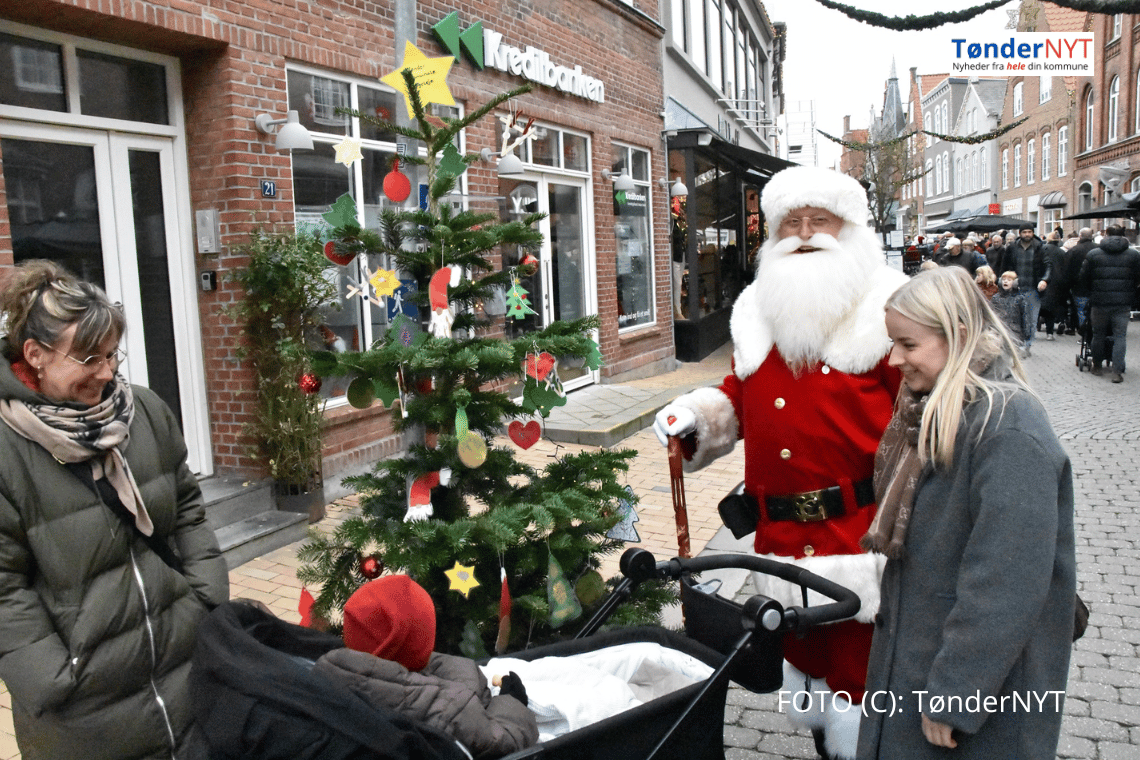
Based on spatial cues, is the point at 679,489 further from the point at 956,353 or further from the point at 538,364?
the point at 956,353

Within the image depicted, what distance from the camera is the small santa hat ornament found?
9.80 feet

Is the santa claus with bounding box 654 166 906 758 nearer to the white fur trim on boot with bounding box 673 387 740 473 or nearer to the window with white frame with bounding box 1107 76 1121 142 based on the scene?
the white fur trim on boot with bounding box 673 387 740 473


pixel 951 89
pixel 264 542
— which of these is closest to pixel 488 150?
pixel 264 542

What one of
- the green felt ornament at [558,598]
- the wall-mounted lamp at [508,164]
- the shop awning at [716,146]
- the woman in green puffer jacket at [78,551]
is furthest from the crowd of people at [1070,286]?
the woman in green puffer jacket at [78,551]

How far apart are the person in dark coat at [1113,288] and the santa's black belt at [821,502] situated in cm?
1109

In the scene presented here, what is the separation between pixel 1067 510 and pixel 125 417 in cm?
237

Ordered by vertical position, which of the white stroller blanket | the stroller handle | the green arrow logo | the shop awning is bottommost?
the white stroller blanket

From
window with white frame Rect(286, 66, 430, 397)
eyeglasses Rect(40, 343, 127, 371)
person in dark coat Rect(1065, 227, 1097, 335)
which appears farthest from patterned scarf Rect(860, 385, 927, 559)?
person in dark coat Rect(1065, 227, 1097, 335)

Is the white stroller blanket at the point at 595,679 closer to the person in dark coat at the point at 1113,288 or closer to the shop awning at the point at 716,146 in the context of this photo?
the shop awning at the point at 716,146

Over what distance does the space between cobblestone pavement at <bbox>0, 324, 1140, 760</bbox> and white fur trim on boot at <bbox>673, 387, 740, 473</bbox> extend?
3.97 feet

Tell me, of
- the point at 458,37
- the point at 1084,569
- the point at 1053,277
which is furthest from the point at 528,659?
the point at 1053,277

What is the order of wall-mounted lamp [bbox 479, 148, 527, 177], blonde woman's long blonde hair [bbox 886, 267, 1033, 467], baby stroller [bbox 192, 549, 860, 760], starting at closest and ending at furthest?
1. baby stroller [bbox 192, 549, 860, 760]
2. blonde woman's long blonde hair [bbox 886, 267, 1033, 467]
3. wall-mounted lamp [bbox 479, 148, 527, 177]

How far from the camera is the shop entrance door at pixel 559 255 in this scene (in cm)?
979

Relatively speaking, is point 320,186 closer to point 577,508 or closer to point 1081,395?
point 577,508
